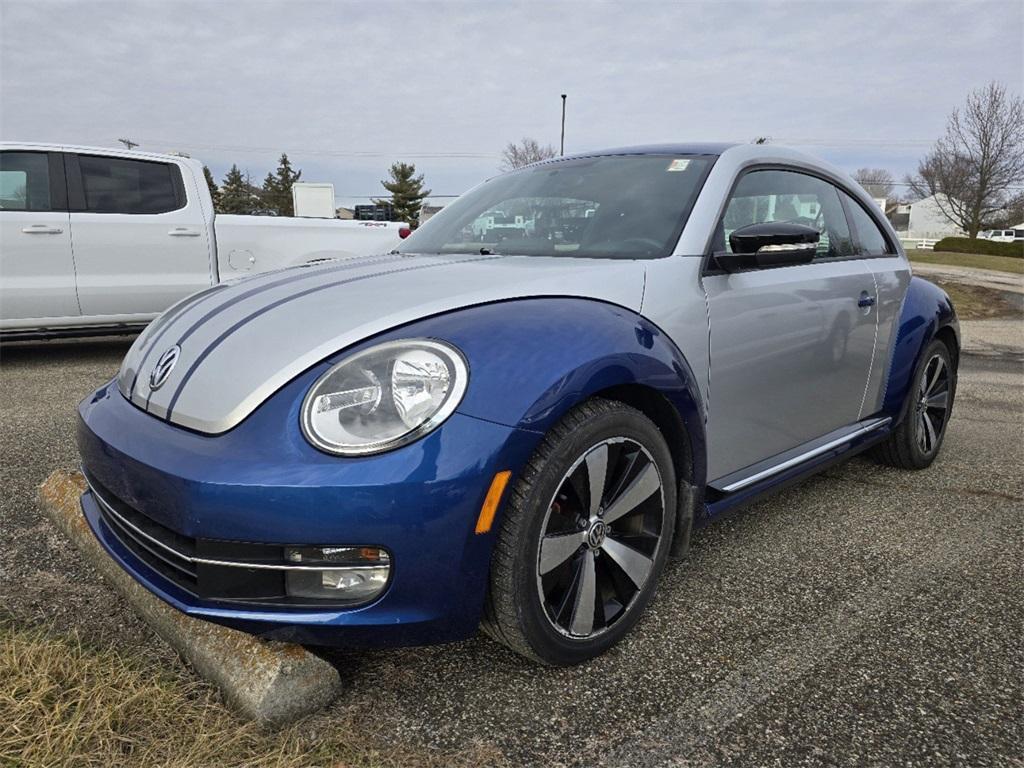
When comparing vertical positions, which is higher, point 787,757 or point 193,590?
point 193,590

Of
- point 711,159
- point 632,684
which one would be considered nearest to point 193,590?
point 632,684

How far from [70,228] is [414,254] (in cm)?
432

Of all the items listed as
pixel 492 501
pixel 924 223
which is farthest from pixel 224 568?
pixel 924 223

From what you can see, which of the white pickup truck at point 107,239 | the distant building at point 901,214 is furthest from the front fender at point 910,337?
the distant building at point 901,214

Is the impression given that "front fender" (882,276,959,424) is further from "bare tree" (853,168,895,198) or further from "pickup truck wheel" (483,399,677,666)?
"bare tree" (853,168,895,198)

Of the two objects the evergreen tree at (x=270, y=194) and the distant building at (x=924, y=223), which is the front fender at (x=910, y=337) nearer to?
the evergreen tree at (x=270, y=194)

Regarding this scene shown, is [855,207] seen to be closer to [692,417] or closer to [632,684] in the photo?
[692,417]

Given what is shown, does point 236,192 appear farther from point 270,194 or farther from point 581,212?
point 581,212

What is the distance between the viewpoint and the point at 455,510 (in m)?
1.62

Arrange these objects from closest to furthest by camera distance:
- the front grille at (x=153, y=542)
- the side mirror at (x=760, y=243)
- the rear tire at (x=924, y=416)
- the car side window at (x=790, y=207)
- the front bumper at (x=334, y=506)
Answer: the front bumper at (x=334, y=506)
the front grille at (x=153, y=542)
the side mirror at (x=760, y=243)
the car side window at (x=790, y=207)
the rear tire at (x=924, y=416)

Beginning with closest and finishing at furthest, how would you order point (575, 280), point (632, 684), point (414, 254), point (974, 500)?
point (632, 684) → point (575, 280) → point (414, 254) → point (974, 500)

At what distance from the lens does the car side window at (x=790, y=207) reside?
2602 mm

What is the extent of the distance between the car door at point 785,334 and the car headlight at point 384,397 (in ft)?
3.24

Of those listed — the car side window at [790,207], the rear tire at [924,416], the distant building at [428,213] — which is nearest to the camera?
the car side window at [790,207]
